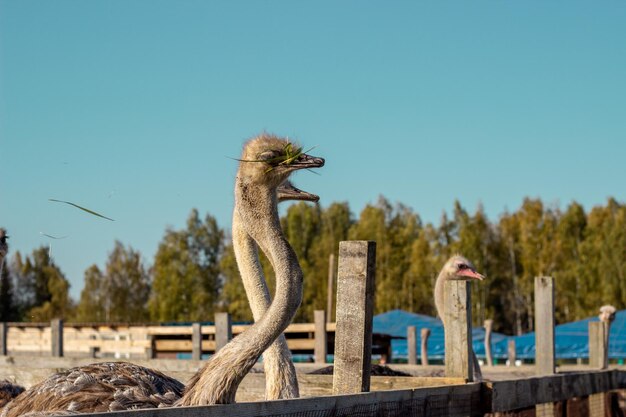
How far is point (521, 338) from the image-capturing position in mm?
40812

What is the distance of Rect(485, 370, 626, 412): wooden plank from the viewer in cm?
627

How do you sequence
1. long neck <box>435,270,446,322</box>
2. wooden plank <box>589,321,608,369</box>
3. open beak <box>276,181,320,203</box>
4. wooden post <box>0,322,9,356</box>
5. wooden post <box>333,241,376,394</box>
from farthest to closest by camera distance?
wooden post <box>0,322,9,356</box>
wooden plank <box>589,321,608,369</box>
long neck <box>435,270,446,322</box>
open beak <box>276,181,320,203</box>
wooden post <box>333,241,376,394</box>

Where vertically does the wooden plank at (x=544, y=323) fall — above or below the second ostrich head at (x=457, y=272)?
below

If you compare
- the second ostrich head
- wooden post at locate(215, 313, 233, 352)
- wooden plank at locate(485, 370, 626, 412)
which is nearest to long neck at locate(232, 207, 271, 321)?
wooden plank at locate(485, 370, 626, 412)

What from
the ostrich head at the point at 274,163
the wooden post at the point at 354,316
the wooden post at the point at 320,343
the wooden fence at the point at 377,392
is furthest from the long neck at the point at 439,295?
the wooden post at the point at 354,316

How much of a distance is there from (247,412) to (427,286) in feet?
Answer: 213

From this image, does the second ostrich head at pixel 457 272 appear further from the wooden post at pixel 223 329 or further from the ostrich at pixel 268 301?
the ostrich at pixel 268 301

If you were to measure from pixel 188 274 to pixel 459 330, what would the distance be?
6785 centimetres

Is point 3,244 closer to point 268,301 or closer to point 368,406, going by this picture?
point 268,301

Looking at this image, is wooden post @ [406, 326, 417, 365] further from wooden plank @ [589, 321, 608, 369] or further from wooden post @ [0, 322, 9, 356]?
wooden post @ [0, 322, 9, 356]

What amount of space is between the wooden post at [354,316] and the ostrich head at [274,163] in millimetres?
465

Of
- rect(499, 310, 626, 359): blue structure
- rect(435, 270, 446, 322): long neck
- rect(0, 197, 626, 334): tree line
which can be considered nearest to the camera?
rect(435, 270, 446, 322): long neck

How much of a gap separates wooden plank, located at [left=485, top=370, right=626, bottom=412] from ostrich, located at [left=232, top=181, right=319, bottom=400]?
1069mm

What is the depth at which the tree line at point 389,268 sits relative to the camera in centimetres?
6594
